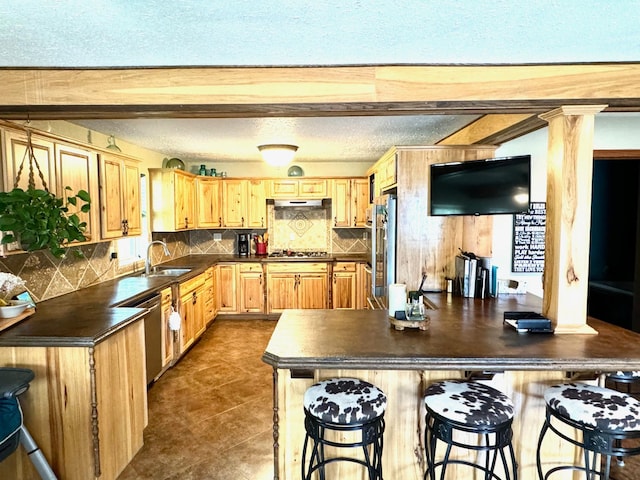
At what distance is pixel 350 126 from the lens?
351 centimetres

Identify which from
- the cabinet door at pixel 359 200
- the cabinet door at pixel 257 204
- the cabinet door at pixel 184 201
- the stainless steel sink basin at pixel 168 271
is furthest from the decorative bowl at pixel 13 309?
the cabinet door at pixel 359 200

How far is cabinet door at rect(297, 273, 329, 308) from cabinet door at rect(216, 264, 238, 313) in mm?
990

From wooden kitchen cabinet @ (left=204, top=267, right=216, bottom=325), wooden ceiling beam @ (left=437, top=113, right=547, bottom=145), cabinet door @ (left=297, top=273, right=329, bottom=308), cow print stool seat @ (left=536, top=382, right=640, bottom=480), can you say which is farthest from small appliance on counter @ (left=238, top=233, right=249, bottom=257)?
cow print stool seat @ (left=536, top=382, right=640, bottom=480)

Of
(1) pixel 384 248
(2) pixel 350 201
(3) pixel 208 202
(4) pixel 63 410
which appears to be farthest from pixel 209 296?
(4) pixel 63 410

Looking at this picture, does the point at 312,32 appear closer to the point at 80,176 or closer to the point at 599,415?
the point at 599,415

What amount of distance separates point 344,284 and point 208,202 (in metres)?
2.46

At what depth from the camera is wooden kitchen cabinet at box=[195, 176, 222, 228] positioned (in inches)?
218

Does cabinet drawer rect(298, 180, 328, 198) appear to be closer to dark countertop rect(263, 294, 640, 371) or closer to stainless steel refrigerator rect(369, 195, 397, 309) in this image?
stainless steel refrigerator rect(369, 195, 397, 309)

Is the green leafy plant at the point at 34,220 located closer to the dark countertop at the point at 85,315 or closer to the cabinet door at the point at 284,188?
the dark countertop at the point at 85,315

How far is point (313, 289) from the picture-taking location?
5.50m

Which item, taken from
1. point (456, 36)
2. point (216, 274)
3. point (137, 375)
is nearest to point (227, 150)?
point (216, 274)

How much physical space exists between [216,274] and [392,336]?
393 centimetres

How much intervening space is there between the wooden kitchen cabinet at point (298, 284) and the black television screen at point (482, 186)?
2.84m

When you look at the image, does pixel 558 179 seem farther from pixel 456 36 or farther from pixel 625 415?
pixel 625 415
